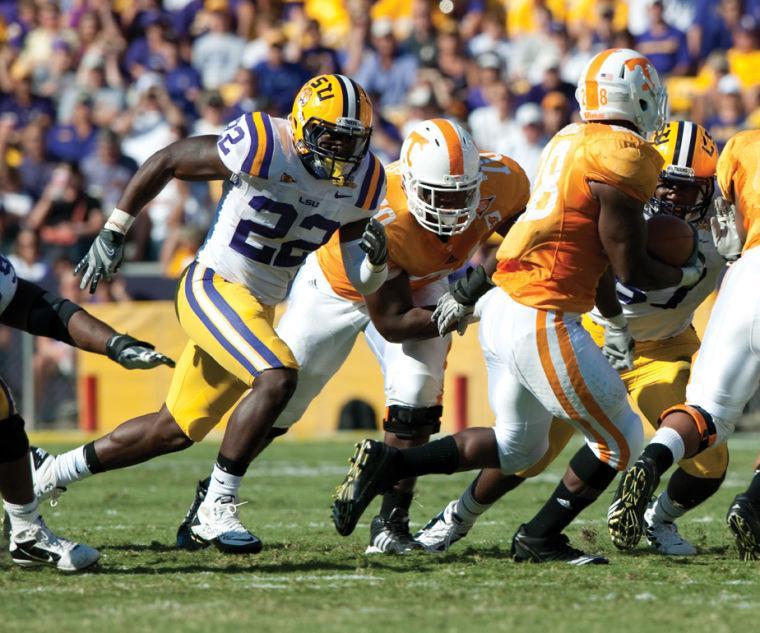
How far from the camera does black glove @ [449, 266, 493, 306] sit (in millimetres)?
4852

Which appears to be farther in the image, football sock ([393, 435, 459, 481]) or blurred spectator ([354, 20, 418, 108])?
blurred spectator ([354, 20, 418, 108])

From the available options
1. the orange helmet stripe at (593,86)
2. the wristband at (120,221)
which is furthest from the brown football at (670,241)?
the wristband at (120,221)

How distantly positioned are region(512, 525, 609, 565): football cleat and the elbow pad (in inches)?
41.7

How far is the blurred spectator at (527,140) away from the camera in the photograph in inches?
438

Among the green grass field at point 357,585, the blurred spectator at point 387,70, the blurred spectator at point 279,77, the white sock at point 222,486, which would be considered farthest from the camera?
the blurred spectator at point 387,70

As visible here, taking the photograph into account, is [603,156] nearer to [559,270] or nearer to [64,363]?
[559,270]

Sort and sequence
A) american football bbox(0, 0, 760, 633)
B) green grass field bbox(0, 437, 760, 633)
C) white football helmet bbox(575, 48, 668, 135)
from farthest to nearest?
white football helmet bbox(575, 48, 668, 135) < american football bbox(0, 0, 760, 633) < green grass field bbox(0, 437, 760, 633)

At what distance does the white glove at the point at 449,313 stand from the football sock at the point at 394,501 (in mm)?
755

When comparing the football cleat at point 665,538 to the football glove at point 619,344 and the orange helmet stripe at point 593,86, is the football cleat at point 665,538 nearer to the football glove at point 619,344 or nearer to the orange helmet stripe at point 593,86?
the football glove at point 619,344

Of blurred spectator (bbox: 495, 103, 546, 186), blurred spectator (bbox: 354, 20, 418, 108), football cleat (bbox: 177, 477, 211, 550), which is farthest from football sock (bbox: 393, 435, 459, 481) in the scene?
blurred spectator (bbox: 354, 20, 418, 108)

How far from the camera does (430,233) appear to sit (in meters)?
5.39

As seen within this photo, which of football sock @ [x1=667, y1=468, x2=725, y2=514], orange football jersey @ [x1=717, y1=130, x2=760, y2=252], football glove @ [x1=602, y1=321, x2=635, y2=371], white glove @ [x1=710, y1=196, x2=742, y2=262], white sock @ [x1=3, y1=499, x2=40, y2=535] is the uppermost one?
orange football jersey @ [x1=717, y1=130, x2=760, y2=252]

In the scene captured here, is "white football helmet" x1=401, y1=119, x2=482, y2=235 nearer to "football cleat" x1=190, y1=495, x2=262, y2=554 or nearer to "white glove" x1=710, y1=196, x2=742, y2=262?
"white glove" x1=710, y1=196, x2=742, y2=262

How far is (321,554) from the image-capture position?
5.02 metres
